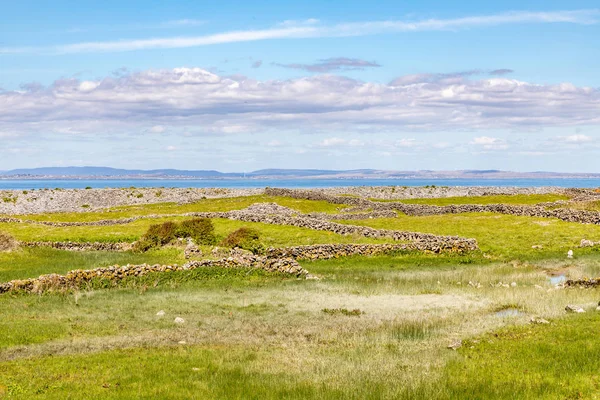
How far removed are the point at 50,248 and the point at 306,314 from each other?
108ft

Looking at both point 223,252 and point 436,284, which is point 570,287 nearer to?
point 436,284

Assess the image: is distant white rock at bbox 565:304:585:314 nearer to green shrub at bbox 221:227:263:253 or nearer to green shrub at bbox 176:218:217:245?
green shrub at bbox 221:227:263:253

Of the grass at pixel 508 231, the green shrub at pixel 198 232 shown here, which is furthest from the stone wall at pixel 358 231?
the green shrub at pixel 198 232

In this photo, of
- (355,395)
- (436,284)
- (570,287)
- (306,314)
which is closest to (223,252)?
(436,284)

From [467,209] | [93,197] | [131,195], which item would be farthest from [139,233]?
[131,195]

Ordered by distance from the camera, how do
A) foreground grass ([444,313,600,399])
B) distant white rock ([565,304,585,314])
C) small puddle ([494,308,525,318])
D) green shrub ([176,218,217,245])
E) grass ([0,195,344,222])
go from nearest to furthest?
1. foreground grass ([444,313,600,399])
2. distant white rock ([565,304,585,314])
3. small puddle ([494,308,525,318])
4. green shrub ([176,218,217,245])
5. grass ([0,195,344,222])

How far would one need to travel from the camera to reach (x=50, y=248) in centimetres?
5284

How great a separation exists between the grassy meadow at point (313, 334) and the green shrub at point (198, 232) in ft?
29.8

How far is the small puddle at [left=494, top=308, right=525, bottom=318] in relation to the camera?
25266 mm

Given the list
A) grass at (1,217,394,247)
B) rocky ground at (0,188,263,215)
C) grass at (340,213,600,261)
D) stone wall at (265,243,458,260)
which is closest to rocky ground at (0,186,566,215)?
rocky ground at (0,188,263,215)

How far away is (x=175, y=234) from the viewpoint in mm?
53406

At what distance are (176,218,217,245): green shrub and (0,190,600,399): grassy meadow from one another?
909cm

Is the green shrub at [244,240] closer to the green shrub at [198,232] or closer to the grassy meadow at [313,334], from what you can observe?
the green shrub at [198,232]

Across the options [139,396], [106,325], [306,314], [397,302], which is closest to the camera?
[139,396]
